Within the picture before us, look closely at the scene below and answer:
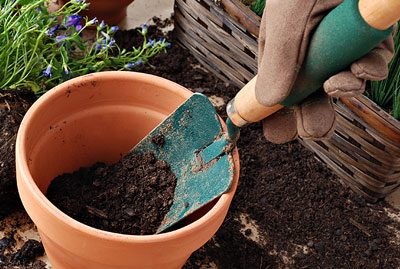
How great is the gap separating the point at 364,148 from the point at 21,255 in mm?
815

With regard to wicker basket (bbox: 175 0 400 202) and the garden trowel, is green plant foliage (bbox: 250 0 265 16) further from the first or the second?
the garden trowel

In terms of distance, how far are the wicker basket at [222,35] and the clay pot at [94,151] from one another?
39 centimetres

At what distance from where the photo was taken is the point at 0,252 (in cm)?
158

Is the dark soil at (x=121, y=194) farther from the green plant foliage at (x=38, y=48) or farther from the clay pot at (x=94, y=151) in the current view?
the green plant foliage at (x=38, y=48)

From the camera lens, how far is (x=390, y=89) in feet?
5.65

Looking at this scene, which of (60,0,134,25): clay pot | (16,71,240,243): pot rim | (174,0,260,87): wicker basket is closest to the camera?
(16,71,240,243): pot rim

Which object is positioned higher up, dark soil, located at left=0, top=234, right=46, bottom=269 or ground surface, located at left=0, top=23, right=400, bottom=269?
dark soil, located at left=0, top=234, right=46, bottom=269

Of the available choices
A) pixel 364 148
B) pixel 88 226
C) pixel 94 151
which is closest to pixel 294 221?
pixel 364 148

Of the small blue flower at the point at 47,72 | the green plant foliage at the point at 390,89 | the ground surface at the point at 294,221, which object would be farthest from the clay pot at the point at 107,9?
the green plant foliage at the point at 390,89

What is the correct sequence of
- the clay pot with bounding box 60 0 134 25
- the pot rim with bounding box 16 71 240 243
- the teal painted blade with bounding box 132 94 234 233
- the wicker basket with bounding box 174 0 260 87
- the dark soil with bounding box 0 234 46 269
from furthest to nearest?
the clay pot with bounding box 60 0 134 25 → the wicker basket with bounding box 174 0 260 87 → the dark soil with bounding box 0 234 46 269 → the teal painted blade with bounding box 132 94 234 233 → the pot rim with bounding box 16 71 240 243

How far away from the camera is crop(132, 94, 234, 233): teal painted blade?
4.56ft

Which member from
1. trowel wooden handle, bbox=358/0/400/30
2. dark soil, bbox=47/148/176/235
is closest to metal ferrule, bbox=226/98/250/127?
dark soil, bbox=47/148/176/235

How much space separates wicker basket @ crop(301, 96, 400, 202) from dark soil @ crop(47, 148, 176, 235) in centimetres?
47

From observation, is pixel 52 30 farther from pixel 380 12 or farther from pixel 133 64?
pixel 380 12
